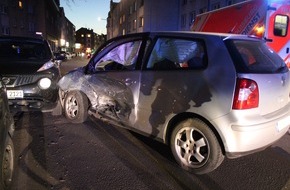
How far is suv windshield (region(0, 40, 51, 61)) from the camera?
6407 millimetres

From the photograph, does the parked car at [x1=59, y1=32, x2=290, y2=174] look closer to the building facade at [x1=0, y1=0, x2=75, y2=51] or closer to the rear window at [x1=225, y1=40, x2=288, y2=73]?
the rear window at [x1=225, y1=40, x2=288, y2=73]

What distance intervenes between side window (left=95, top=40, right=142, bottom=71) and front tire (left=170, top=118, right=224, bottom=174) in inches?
47.5

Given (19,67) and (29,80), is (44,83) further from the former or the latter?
(19,67)

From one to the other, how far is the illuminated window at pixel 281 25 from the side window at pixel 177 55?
489 cm

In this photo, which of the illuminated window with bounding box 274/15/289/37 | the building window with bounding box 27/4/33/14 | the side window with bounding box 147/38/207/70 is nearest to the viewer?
the side window with bounding box 147/38/207/70

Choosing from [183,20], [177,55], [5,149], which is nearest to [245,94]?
[177,55]

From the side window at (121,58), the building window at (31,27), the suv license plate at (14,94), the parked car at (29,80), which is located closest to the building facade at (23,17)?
the building window at (31,27)

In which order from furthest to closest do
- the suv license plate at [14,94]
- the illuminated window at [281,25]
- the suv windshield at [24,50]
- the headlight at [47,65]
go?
the illuminated window at [281,25], the suv windshield at [24,50], the headlight at [47,65], the suv license plate at [14,94]

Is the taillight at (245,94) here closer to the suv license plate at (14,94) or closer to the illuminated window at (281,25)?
the suv license plate at (14,94)

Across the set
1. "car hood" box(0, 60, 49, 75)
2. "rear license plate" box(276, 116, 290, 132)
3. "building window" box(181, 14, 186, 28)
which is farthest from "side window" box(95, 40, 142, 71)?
"building window" box(181, 14, 186, 28)

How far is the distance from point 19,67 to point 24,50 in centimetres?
123

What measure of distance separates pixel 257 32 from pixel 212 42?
478 cm

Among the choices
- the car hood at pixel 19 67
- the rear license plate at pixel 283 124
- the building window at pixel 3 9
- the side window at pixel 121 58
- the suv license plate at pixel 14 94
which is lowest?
the rear license plate at pixel 283 124

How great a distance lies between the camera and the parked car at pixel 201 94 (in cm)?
312
